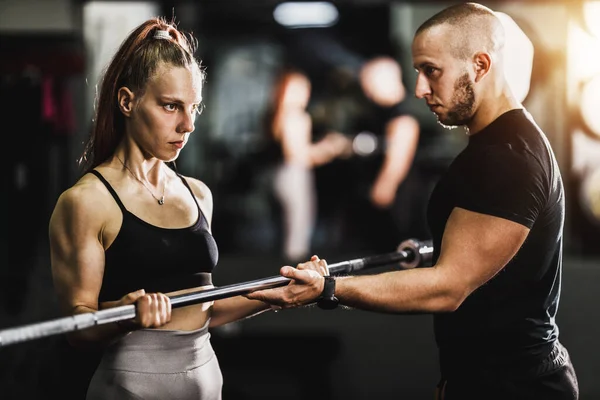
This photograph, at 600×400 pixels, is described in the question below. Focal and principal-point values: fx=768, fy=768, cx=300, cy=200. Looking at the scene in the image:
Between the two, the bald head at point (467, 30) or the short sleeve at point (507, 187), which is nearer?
the short sleeve at point (507, 187)

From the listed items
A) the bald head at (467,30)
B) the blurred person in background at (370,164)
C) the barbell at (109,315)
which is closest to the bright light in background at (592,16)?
the blurred person in background at (370,164)

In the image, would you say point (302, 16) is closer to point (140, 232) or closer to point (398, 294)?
point (398, 294)

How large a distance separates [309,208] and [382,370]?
71.1 inches

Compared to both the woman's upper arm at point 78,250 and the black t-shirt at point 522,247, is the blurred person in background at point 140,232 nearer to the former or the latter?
the woman's upper arm at point 78,250

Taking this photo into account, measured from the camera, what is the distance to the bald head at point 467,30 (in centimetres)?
324

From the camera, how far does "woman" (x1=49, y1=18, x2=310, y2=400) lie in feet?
9.25

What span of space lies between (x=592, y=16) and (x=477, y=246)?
4699mm

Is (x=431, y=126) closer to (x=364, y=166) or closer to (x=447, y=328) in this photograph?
(x=364, y=166)

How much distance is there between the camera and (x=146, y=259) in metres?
2.89

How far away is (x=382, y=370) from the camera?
711 cm

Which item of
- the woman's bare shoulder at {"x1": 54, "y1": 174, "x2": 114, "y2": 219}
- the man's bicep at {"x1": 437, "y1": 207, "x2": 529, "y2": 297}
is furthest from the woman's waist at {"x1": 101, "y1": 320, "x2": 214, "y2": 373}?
the man's bicep at {"x1": 437, "y1": 207, "x2": 529, "y2": 297}

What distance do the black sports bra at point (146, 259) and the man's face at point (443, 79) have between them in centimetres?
120

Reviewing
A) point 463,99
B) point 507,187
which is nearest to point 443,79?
point 463,99

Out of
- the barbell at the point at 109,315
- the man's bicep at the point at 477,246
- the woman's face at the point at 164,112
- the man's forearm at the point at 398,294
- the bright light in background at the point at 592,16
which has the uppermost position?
the bright light in background at the point at 592,16
